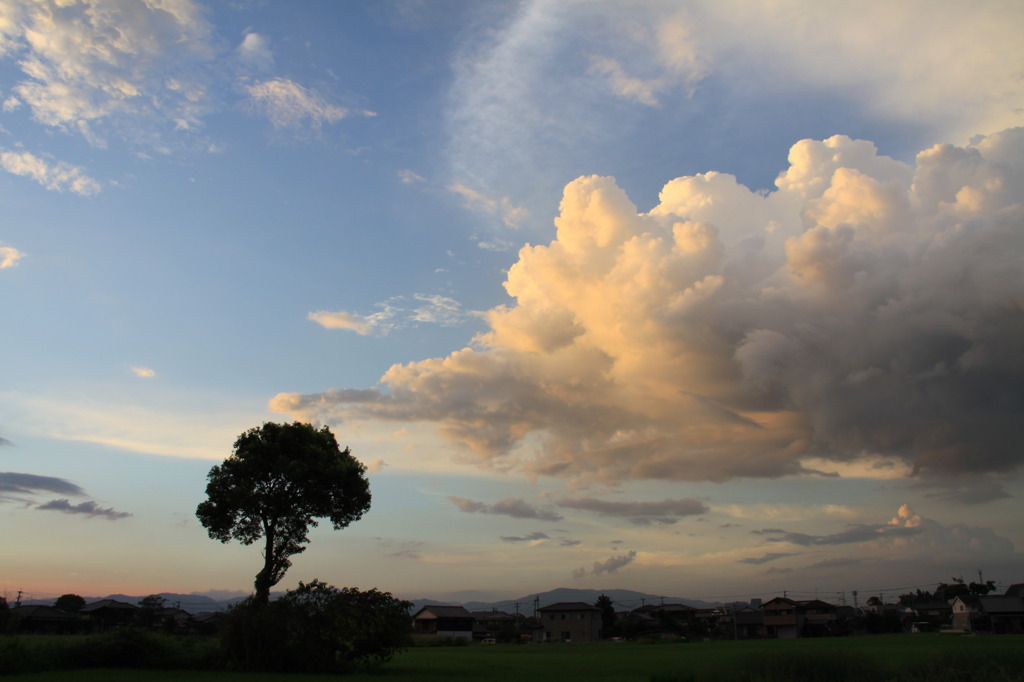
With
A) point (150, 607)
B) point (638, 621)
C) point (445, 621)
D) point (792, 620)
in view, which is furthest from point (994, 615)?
point (150, 607)

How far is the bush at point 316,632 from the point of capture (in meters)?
35.0

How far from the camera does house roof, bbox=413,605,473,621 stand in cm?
12187

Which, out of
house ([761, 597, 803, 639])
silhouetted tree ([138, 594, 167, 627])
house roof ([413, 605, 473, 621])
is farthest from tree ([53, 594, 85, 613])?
house ([761, 597, 803, 639])

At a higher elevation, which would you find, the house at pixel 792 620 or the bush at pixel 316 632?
the bush at pixel 316 632

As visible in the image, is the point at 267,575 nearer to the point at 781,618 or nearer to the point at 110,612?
the point at 110,612

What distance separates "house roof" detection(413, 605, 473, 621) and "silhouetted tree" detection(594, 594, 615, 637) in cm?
2390

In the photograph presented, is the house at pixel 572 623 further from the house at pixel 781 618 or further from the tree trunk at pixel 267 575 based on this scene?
the tree trunk at pixel 267 575

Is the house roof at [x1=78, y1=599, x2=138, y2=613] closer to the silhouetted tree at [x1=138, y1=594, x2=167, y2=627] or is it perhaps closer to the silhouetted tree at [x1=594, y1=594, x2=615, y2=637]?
the silhouetted tree at [x1=138, y1=594, x2=167, y2=627]

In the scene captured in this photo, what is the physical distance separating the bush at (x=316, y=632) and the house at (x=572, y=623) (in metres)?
87.9

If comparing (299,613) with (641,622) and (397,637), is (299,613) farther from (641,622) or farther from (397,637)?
(641,622)

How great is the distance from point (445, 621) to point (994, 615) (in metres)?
84.2

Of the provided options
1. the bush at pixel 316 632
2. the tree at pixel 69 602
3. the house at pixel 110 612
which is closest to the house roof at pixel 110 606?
the house at pixel 110 612

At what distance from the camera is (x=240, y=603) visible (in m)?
36.6

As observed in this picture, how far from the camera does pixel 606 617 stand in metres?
126
